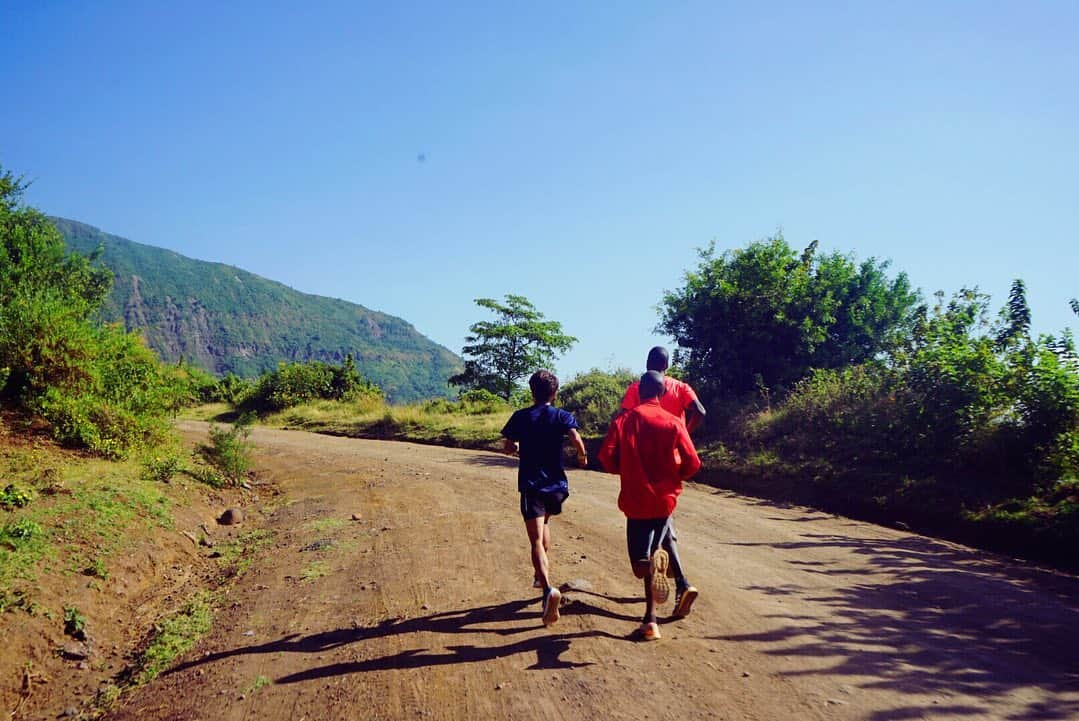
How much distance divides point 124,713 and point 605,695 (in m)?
3.16

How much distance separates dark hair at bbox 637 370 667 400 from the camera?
536 cm

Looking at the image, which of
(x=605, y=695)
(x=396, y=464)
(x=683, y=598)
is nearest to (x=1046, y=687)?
(x=683, y=598)

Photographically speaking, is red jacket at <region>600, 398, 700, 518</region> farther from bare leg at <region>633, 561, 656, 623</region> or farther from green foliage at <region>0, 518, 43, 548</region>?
green foliage at <region>0, 518, 43, 548</region>

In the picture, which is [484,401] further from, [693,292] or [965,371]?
[965,371]

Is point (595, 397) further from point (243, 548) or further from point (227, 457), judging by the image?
point (243, 548)

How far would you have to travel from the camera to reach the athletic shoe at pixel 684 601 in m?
5.08

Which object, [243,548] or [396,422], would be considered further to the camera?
[396,422]

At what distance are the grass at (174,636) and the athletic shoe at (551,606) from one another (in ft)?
9.56

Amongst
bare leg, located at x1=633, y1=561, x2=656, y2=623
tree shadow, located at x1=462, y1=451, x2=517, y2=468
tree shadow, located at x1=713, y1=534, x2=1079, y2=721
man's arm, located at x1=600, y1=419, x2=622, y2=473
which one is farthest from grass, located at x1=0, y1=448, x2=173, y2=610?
tree shadow, located at x1=462, y1=451, x2=517, y2=468

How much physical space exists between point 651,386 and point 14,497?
6.71 m

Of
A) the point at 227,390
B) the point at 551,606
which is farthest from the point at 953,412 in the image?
the point at 227,390

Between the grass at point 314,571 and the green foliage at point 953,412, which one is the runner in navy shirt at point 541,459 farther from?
the green foliage at point 953,412

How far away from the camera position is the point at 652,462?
500 centimetres

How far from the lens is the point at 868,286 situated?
18984mm
